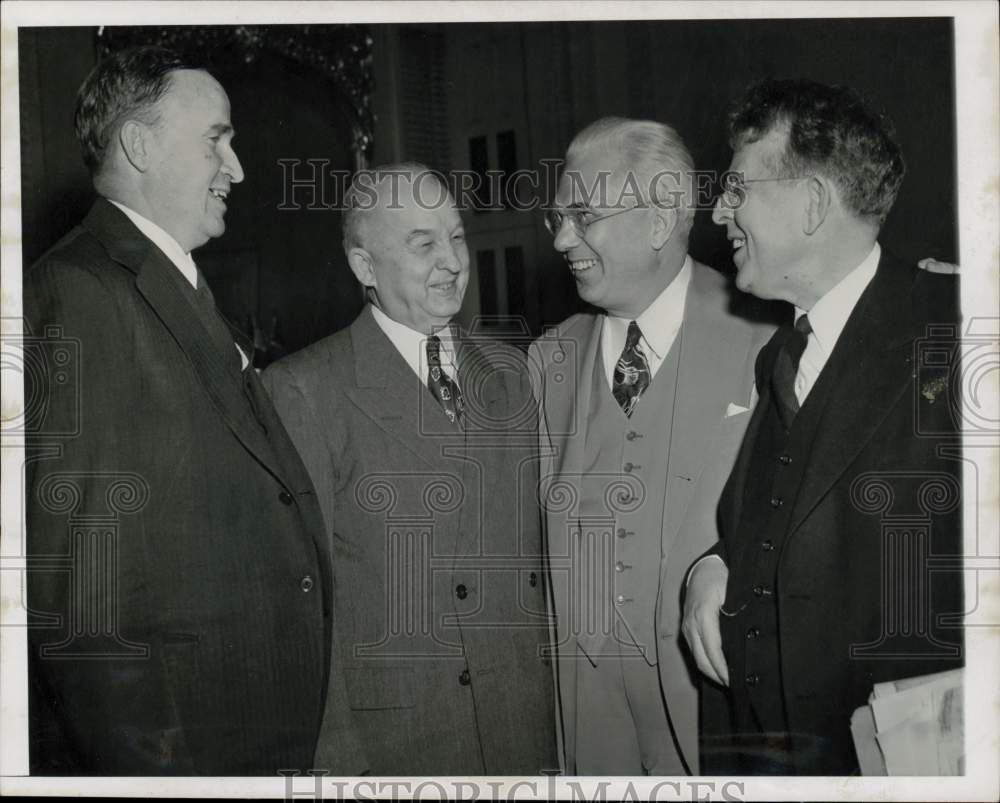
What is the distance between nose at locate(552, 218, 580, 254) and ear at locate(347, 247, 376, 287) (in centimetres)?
45

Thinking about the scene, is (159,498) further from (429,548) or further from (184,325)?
(429,548)

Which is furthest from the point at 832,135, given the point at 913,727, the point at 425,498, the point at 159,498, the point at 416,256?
the point at 159,498

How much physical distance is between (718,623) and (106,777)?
1.52m

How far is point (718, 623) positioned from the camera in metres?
2.77

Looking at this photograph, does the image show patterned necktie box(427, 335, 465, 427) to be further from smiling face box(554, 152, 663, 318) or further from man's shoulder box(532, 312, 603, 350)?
smiling face box(554, 152, 663, 318)

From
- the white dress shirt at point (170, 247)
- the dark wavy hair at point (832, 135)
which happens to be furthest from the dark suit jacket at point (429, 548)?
the dark wavy hair at point (832, 135)

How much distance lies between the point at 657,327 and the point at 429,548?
0.76 metres

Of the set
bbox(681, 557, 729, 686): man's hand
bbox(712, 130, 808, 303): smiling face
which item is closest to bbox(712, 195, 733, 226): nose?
bbox(712, 130, 808, 303): smiling face

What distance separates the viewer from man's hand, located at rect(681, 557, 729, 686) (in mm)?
2770

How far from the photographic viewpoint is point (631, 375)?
112 inches

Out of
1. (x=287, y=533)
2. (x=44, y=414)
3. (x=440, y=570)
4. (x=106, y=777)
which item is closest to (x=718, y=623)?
(x=440, y=570)

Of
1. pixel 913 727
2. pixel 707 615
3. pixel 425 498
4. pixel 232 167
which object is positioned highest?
pixel 232 167

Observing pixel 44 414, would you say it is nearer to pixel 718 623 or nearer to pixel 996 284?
pixel 718 623

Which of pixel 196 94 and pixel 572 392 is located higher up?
pixel 196 94
